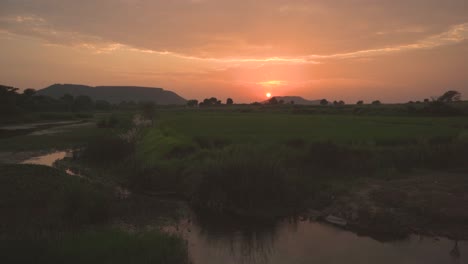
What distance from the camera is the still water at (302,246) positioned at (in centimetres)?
1109

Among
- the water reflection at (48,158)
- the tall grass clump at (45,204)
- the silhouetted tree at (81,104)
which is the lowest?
the water reflection at (48,158)

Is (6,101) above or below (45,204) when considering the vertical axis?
above

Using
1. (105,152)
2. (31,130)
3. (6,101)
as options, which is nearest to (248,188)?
(105,152)

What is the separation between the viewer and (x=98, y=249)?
9172mm

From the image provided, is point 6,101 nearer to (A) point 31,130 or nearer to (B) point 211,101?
(A) point 31,130

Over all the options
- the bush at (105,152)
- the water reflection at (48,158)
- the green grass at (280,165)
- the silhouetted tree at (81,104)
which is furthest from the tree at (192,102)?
the green grass at (280,165)

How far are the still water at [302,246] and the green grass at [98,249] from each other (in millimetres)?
1442

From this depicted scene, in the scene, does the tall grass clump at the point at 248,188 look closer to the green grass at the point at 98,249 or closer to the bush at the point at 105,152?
the green grass at the point at 98,249

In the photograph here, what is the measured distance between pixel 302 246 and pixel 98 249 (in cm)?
643

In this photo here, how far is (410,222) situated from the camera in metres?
13.5

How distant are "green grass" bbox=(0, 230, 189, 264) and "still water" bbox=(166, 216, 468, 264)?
56.8 inches

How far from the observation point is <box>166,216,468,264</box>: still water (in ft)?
36.4

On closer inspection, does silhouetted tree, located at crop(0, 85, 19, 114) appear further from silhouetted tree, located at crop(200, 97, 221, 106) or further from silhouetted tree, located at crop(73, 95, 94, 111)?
silhouetted tree, located at crop(200, 97, 221, 106)

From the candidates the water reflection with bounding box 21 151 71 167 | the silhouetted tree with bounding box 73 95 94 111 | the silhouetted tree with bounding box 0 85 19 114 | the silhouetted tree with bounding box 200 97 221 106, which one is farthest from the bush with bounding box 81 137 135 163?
the silhouetted tree with bounding box 200 97 221 106
